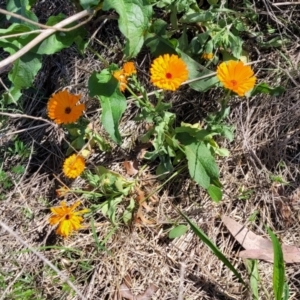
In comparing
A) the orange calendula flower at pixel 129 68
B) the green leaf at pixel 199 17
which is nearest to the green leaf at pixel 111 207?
the orange calendula flower at pixel 129 68

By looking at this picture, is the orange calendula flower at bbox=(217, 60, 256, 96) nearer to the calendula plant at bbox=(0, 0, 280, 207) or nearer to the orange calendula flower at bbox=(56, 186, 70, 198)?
the calendula plant at bbox=(0, 0, 280, 207)

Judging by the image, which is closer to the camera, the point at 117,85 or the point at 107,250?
the point at 117,85

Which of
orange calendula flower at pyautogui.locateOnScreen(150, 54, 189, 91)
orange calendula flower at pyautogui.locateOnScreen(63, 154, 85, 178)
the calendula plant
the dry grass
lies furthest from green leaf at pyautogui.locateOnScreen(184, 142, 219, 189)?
orange calendula flower at pyautogui.locateOnScreen(63, 154, 85, 178)

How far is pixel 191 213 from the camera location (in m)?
2.09

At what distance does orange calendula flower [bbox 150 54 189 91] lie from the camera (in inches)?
73.1

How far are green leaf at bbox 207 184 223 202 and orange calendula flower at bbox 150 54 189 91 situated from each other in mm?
396

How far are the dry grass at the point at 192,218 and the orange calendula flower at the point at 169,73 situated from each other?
28cm

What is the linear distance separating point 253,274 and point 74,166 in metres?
0.77

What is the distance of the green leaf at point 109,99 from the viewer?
192cm

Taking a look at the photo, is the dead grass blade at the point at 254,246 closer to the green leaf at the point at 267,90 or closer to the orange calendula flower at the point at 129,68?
the green leaf at the point at 267,90

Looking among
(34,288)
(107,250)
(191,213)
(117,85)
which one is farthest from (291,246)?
(34,288)

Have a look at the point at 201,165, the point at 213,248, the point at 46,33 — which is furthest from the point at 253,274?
the point at 46,33

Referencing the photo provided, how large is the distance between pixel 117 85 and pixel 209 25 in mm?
435

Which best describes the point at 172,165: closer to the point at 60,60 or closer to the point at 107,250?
the point at 107,250
